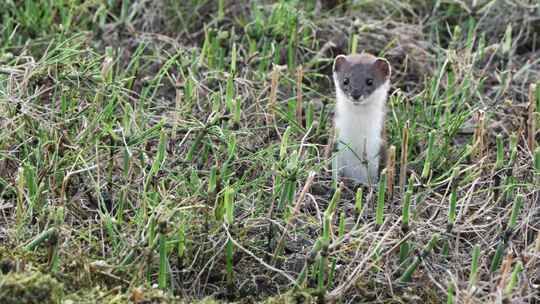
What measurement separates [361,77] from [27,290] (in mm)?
1998

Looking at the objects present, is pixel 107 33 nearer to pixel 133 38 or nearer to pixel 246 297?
pixel 133 38

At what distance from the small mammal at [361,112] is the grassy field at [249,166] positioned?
0.11 meters

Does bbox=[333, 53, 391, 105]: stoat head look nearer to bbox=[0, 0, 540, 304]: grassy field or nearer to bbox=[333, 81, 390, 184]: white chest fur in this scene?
bbox=[333, 81, 390, 184]: white chest fur

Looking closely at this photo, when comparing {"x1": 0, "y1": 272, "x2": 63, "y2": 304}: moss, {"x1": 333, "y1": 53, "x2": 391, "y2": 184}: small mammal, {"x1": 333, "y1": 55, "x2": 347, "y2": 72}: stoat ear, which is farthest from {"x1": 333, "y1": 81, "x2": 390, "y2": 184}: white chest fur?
{"x1": 0, "y1": 272, "x2": 63, "y2": 304}: moss

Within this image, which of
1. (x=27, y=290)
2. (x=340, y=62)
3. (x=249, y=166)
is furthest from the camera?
(x=340, y=62)


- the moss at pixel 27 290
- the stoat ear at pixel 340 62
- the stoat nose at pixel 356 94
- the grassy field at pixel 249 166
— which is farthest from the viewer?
the stoat ear at pixel 340 62

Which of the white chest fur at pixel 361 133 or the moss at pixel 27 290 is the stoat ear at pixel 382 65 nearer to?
the white chest fur at pixel 361 133

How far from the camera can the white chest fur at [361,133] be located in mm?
4320

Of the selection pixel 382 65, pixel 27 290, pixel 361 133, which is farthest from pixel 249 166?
pixel 27 290

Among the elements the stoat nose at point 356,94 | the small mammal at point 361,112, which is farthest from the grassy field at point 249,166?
the stoat nose at point 356,94

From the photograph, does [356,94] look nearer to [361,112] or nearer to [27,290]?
[361,112]

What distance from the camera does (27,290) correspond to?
9.74 ft

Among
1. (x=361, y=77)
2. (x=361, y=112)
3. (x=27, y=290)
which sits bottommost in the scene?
(x=27, y=290)

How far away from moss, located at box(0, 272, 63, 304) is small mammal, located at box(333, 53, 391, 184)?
1690 mm
